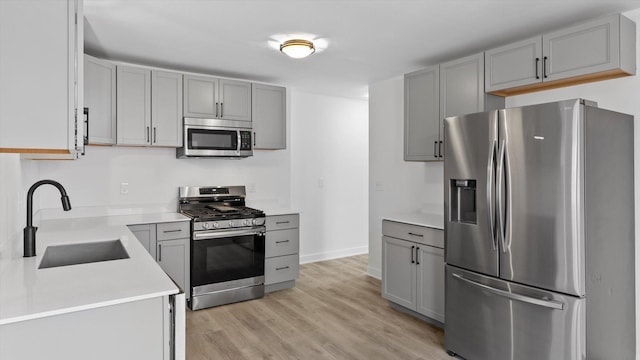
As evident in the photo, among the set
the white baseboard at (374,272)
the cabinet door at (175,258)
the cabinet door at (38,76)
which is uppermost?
the cabinet door at (38,76)

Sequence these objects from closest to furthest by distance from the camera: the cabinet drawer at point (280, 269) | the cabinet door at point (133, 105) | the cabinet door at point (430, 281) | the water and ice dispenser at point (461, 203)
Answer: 1. the water and ice dispenser at point (461, 203)
2. the cabinet door at point (430, 281)
3. the cabinet door at point (133, 105)
4. the cabinet drawer at point (280, 269)

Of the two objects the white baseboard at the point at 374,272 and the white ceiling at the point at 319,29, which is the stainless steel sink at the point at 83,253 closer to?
the white ceiling at the point at 319,29

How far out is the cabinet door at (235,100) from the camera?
4215 mm

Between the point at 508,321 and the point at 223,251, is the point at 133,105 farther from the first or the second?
the point at 508,321

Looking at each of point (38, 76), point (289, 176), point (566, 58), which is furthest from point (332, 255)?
point (38, 76)

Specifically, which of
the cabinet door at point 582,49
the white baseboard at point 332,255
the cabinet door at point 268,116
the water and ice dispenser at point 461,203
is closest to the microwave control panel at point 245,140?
the cabinet door at point 268,116

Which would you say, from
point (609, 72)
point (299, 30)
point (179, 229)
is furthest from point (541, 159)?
point (179, 229)

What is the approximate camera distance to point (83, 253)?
95.0 inches

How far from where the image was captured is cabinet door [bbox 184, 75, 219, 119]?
4.02m

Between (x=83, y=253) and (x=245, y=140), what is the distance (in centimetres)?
217

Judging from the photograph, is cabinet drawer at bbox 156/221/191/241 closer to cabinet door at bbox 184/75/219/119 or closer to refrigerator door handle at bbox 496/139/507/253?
cabinet door at bbox 184/75/219/119

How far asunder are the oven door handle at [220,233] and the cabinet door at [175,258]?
0.37 ft

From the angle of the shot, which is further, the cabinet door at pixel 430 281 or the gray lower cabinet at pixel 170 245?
the gray lower cabinet at pixel 170 245

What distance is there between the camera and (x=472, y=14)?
2.69 m
